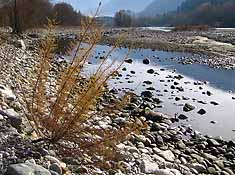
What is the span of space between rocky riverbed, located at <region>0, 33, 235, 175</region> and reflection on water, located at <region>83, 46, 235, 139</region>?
0.83 m

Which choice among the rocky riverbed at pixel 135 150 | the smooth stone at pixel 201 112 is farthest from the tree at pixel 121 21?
the smooth stone at pixel 201 112

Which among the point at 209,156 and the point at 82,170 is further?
the point at 209,156

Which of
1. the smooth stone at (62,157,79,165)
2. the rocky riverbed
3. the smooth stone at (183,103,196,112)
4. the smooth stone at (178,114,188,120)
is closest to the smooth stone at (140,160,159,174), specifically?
the rocky riverbed

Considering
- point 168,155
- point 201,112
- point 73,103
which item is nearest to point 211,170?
point 168,155

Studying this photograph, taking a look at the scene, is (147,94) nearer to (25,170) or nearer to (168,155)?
(168,155)

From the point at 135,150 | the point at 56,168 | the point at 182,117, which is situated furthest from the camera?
the point at 182,117

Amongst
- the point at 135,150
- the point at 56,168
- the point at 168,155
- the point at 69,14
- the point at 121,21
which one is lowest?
the point at 121,21

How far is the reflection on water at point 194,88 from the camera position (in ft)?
43.2

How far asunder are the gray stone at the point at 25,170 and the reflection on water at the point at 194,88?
7810 millimetres

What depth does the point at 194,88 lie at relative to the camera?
1922cm

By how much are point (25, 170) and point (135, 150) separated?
3.67 metres

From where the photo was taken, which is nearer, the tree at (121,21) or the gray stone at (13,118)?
the gray stone at (13,118)

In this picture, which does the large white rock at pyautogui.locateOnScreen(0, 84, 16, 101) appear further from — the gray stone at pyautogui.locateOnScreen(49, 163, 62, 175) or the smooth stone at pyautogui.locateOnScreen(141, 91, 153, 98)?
the smooth stone at pyautogui.locateOnScreen(141, 91, 153, 98)

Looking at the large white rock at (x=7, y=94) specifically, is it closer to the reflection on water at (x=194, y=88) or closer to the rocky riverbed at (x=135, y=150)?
the rocky riverbed at (x=135, y=150)
